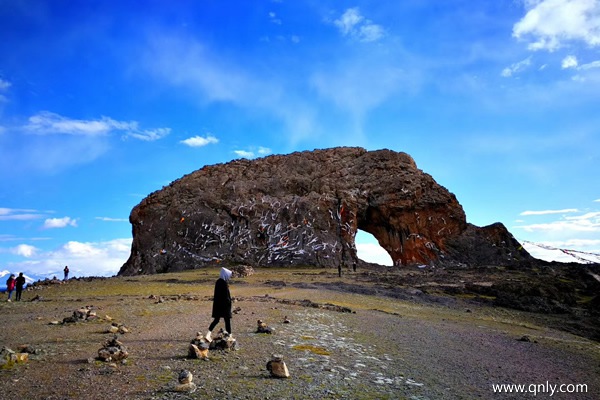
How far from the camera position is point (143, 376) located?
7.06 metres

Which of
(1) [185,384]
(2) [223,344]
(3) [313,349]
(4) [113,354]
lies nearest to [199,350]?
(2) [223,344]

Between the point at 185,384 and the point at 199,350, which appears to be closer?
the point at 185,384

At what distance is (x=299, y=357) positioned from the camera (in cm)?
897

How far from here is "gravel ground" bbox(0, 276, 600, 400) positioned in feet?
22.1

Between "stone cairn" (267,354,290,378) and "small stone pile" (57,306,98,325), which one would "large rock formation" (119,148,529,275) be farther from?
"stone cairn" (267,354,290,378)

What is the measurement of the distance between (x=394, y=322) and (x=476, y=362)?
18.2ft

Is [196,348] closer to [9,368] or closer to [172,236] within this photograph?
[9,368]

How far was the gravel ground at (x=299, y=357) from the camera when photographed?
6.75m

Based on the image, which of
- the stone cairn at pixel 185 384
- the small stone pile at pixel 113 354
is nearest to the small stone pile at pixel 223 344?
the small stone pile at pixel 113 354

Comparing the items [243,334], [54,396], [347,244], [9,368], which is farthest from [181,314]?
[347,244]

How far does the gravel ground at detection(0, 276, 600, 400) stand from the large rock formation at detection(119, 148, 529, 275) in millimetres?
36593

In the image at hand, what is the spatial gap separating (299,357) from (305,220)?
1889 inches

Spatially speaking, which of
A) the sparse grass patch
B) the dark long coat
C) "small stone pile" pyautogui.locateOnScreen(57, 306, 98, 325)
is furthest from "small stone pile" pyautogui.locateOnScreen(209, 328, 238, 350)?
"small stone pile" pyautogui.locateOnScreen(57, 306, 98, 325)

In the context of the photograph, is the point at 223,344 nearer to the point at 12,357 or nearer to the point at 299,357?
the point at 299,357
